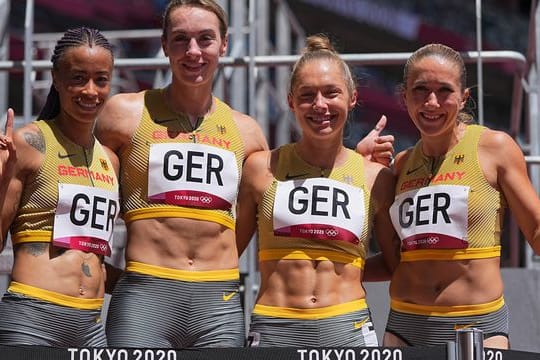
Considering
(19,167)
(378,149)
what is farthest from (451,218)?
(19,167)

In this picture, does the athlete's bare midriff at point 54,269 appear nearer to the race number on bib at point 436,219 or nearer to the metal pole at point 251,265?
the race number on bib at point 436,219

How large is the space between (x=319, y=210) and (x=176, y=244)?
553 mm

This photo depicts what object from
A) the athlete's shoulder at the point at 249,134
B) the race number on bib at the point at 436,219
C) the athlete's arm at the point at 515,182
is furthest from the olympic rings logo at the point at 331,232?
the athlete's arm at the point at 515,182

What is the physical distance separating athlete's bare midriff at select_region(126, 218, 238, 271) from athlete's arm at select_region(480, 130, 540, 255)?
108 cm

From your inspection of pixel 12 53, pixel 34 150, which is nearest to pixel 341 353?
pixel 34 150

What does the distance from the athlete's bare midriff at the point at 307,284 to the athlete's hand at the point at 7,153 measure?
41.1 inches

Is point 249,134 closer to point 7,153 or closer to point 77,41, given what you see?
point 77,41

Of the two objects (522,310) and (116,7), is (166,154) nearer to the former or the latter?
(522,310)

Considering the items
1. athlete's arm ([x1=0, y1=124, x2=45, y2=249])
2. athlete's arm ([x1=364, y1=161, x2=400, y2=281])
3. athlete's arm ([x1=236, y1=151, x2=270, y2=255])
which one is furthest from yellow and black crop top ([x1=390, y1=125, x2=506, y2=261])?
athlete's arm ([x1=0, y1=124, x2=45, y2=249])

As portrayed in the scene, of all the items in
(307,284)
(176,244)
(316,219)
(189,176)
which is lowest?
(307,284)

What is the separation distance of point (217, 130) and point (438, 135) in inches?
33.8

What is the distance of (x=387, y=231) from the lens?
480 centimetres

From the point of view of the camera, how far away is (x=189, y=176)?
15.0 feet

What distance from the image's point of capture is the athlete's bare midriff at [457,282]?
446 centimetres
